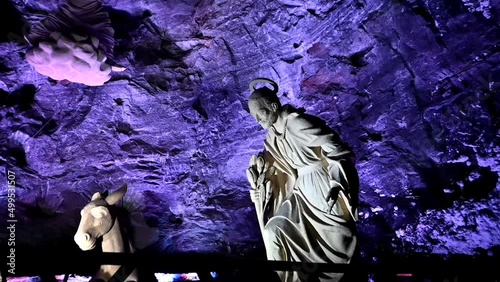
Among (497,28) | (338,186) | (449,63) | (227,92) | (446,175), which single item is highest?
(497,28)

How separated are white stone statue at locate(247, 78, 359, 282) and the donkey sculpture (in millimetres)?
1683

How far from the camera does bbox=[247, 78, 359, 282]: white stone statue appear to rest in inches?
131

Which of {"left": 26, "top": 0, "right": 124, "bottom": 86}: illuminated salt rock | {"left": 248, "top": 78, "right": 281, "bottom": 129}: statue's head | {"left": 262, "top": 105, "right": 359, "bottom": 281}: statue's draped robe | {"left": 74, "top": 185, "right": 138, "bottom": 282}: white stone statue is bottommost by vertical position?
{"left": 74, "top": 185, "right": 138, "bottom": 282}: white stone statue

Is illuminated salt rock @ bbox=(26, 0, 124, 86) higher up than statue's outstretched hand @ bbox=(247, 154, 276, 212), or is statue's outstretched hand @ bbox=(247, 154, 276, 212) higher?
illuminated salt rock @ bbox=(26, 0, 124, 86)

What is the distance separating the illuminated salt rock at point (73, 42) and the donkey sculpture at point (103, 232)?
1.86m

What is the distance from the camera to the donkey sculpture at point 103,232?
4.25m

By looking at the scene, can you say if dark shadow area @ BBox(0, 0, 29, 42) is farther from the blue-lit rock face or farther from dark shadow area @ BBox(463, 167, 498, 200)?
dark shadow area @ BBox(463, 167, 498, 200)

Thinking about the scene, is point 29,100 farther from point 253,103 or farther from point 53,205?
point 253,103

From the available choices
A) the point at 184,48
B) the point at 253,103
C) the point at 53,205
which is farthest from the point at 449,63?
the point at 53,205

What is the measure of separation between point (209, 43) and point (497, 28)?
3.97 meters

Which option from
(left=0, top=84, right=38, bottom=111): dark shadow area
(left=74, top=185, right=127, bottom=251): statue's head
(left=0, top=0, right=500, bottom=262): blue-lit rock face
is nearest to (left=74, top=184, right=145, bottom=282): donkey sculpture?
(left=74, top=185, right=127, bottom=251): statue's head

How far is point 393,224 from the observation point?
21.5 ft

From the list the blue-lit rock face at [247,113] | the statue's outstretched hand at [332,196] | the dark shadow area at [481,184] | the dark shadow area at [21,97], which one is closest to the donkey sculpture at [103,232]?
the statue's outstretched hand at [332,196]

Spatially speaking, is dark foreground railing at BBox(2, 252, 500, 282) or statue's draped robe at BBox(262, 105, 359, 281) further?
statue's draped robe at BBox(262, 105, 359, 281)
